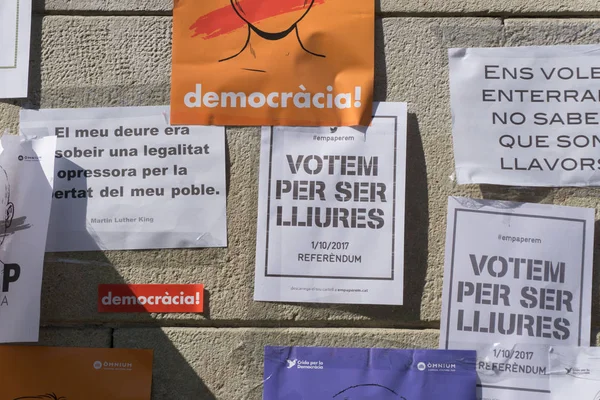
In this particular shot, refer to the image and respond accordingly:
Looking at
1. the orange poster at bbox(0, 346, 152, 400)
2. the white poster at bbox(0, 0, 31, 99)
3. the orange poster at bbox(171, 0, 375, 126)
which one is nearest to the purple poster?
the orange poster at bbox(0, 346, 152, 400)

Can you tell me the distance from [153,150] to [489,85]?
3.16 ft

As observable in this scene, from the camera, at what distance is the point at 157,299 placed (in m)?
1.86

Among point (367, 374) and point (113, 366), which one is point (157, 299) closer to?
point (113, 366)

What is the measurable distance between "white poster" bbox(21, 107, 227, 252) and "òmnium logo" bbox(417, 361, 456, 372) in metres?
0.64

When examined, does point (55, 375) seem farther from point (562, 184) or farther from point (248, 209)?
point (562, 184)

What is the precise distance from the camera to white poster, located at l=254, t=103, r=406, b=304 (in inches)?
71.8

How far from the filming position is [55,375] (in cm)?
183

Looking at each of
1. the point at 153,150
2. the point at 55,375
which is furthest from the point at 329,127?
the point at 55,375

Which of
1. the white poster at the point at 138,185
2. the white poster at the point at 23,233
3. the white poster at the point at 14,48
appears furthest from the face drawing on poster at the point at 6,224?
the white poster at the point at 14,48

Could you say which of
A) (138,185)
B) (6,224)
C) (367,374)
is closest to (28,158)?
(6,224)

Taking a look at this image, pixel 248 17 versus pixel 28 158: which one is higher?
pixel 248 17

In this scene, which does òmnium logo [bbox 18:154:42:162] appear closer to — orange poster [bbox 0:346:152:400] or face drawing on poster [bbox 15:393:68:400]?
orange poster [bbox 0:346:152:400]

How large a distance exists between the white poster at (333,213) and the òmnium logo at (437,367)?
0.19 meters

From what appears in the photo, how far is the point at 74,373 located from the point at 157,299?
30 cm
